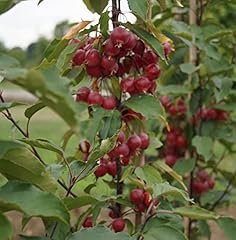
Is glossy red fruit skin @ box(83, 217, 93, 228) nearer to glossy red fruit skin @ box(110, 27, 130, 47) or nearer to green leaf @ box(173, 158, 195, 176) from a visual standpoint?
glossy red fruit skin @ box(110, 27, 130, 47)

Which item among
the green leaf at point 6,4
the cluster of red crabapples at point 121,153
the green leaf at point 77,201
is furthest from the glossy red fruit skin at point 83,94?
the green leaf at point 6,4

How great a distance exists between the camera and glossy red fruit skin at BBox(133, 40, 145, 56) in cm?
127

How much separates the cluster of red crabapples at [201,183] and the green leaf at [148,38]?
1016 millimetres

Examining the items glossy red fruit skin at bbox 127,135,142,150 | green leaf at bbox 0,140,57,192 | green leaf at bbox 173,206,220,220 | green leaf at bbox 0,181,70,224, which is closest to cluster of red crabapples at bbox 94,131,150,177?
glossy red fruit skin at bbox 127,135,142,150

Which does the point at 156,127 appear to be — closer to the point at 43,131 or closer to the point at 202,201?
the point at 202,201

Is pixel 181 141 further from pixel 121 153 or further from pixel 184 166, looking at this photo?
pixel 121 153

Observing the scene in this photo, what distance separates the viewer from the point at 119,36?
1197mm

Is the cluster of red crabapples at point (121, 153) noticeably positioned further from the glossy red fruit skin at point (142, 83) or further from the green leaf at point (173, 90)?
the green leaf at point (173, 90)

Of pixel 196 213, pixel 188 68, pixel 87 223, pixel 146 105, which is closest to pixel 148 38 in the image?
pixel 146 105

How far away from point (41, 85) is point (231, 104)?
1536mm

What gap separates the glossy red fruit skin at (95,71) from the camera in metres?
1.27

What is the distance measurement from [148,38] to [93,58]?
0.11 metres

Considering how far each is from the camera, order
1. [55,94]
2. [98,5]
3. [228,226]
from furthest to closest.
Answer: [228,226], [98,5], [55,94]

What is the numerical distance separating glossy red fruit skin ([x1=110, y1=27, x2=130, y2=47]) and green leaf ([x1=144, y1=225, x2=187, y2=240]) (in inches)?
13.9
